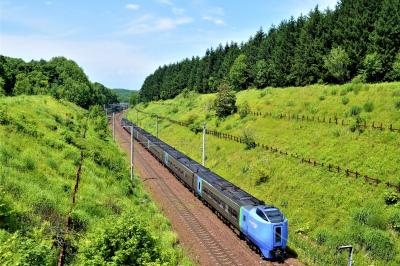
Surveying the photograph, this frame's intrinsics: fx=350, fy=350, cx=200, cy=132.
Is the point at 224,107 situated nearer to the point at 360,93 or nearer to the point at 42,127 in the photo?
the point at 360,93

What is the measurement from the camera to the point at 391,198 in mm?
26406

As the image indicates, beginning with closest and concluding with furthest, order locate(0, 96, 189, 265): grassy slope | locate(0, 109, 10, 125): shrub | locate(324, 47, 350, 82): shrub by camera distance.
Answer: locate(0, 96, 189, 265): grassy slope
locate(0, 109, 10, 125): shrub
locate(324, 47, 350, 82): shrub

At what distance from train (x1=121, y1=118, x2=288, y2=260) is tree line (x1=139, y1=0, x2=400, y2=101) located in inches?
1293

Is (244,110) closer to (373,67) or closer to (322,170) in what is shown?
(373,67)

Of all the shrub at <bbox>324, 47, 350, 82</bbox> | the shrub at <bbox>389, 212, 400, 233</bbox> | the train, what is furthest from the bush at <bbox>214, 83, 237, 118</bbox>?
the shrub at <bbox>389, 212, 400, 233</bbox>

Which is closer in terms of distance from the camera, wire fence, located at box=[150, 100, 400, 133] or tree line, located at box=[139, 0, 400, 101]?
wire fence, located at box=[150, 100, 400, 133]

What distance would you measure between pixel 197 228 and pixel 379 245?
13.3 metres

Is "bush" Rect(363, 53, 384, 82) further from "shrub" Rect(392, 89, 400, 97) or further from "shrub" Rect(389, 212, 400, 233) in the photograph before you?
"shrub" Rect(389, 212, 400, 233)

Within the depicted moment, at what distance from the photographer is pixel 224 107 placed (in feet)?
209

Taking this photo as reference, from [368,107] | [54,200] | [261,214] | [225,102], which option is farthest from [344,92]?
[54,200]

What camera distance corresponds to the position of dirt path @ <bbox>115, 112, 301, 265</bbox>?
76.9 ft

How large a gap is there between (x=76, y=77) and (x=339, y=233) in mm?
107499

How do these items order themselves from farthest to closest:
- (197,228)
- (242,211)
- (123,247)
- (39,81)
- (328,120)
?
1. (39,81)
2. (328,120)
3. (197,228)
4. (242,211)
5. (123,247)

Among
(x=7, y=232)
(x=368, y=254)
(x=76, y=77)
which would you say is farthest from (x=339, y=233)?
(x=76, y=77)
